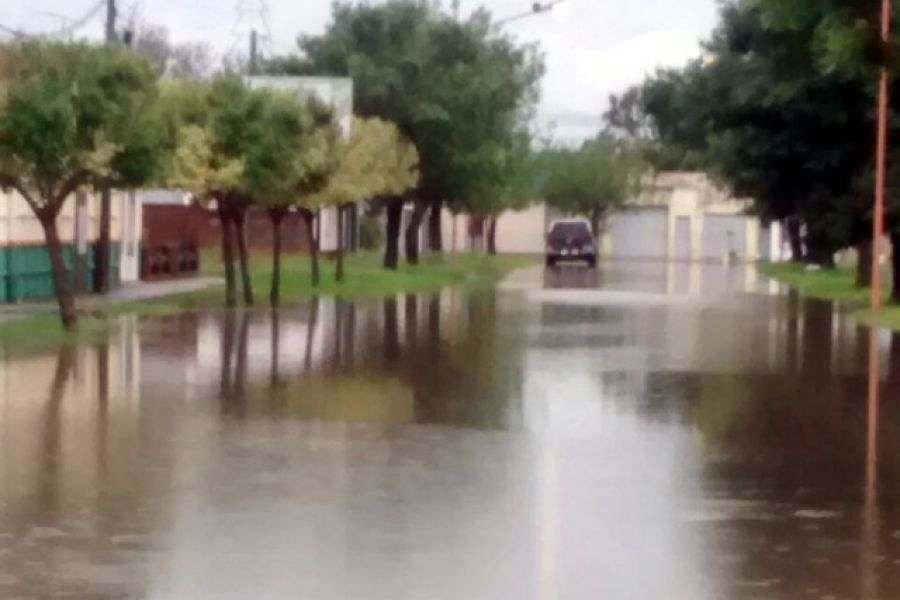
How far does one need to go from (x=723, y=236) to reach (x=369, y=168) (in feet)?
210

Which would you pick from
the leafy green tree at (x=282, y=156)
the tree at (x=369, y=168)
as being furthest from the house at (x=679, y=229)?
the leafy green tree at (x=282, y=156)

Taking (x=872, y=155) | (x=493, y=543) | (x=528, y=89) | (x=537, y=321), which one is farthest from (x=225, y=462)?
(x=528, y=89)

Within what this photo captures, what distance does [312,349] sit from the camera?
27531 mm

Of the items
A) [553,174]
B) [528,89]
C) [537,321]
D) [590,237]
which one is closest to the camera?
[537,321]

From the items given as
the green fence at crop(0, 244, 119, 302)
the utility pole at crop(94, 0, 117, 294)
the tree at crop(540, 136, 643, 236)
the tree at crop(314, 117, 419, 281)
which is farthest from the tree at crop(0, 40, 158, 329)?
the tree at crop(540, 136, 643, 236)

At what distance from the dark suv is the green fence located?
4061cm

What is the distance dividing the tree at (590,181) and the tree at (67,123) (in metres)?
77.5

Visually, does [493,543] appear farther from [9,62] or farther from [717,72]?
Result: [717,72]

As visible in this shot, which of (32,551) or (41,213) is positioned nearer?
(32,551)

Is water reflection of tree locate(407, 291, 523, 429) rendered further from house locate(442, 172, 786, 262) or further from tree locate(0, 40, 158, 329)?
house locate(442, 172, 786, 262)

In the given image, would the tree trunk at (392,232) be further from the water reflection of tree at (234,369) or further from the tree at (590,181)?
the tree at (590,181)

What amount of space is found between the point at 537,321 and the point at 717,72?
12.6 m

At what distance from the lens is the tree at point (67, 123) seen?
90.0 feet

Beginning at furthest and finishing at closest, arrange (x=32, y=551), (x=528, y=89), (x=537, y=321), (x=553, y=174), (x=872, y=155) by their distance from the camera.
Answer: (x=553, y=174) < (x=528, y=89) < (x=872, y=155) < (x=537, y=321) < (x=32, y=551)
